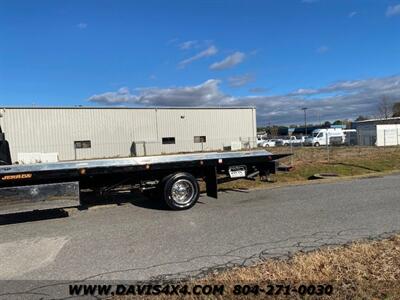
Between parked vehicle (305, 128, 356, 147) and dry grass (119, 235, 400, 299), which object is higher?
parked vehicle (305, 128, 356, 147)

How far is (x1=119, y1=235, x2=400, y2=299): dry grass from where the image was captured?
4.65 meters

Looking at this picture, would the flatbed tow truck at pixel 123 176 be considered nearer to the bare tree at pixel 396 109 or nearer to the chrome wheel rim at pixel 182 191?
the chrome wheel rim at pixel 182 191

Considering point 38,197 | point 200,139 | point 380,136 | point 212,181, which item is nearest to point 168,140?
point 200,139

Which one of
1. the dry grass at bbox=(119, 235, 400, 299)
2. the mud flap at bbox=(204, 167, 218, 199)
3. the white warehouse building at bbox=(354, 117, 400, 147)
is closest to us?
the dry grass at bbox=(119, 235, 400, 299)

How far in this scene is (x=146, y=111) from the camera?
50938 mm

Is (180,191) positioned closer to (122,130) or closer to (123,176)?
(123,176)

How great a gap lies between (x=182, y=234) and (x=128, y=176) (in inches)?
119

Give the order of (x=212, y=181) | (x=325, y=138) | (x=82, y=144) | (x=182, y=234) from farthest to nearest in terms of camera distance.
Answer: (x=325, y=138)
(x=82, y=144)
(x=212, y=181)
(x=182, y=234)

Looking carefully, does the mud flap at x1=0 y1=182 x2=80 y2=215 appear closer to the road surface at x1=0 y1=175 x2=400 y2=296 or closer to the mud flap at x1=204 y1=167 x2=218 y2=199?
the road surface at x1=0 y1=175 x2=400 y2=296

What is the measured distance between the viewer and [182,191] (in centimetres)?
1052

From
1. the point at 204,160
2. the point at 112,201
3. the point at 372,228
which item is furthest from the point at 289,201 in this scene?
the point at 112,201

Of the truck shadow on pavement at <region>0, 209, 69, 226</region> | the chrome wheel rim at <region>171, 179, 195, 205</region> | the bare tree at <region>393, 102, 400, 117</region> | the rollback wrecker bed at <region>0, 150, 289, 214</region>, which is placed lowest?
the truck shadow on pavement at <region>0, 209, 69, 226</region>

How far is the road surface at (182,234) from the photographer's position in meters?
6.19

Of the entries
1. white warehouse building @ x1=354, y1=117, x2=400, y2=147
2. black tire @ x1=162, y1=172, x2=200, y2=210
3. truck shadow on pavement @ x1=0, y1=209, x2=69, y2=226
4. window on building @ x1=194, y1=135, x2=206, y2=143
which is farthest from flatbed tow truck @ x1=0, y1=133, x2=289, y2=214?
white warehouse building @ x1=354, y1=117, x2=400, y2=147
